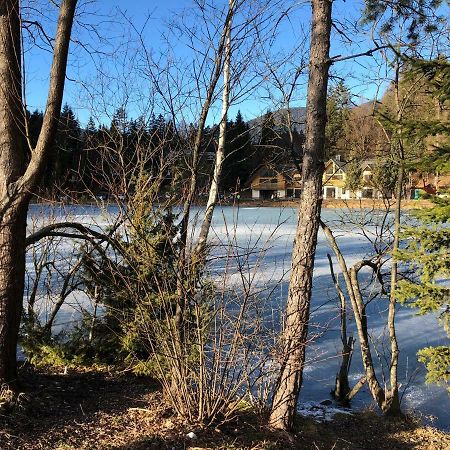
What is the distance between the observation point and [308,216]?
15.6 feet

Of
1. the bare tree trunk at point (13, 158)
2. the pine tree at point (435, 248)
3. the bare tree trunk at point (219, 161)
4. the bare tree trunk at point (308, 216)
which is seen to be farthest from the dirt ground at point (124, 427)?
the bare tree trunk at point (219, 161)

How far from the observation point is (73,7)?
14.3 feet

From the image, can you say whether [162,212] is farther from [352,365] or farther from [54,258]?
[352,365]

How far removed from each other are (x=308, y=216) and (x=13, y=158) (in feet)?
9.02

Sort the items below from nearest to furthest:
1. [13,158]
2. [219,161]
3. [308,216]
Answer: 1. [13,158]
2. [308,216]
3. [219,161]

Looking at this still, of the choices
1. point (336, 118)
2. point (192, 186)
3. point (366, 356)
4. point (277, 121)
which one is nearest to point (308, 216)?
point (192, 186)

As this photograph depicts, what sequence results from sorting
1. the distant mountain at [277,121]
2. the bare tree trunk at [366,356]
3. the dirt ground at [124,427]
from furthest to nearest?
the distant mountain at [277,121] → the bare tree trunk at [366,356] → the dirt ground at [124,427]

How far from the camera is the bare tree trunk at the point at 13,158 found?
4305 mm

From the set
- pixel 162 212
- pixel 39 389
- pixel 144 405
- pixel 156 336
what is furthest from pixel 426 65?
pixel 39 389

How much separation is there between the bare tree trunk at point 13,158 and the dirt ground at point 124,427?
0.52m

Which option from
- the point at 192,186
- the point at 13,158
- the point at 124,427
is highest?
the point at 13,158

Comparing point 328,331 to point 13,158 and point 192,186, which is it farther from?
point 13,158

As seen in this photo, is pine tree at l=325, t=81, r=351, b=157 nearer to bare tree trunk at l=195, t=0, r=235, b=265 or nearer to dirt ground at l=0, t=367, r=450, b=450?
bare tree trunk at l=195, t=0, r=235, b=265

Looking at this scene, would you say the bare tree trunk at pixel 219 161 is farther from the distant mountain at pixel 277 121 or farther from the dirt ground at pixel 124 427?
the dirt ground at pixel 124 427
